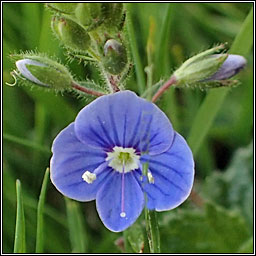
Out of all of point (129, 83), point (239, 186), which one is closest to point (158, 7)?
point (129, 83)

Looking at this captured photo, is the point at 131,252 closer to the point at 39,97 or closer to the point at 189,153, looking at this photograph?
the point at 189,153

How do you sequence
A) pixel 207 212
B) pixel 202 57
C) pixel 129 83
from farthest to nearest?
pixel 129 83 → pixel 207 212 → pixel 202 57

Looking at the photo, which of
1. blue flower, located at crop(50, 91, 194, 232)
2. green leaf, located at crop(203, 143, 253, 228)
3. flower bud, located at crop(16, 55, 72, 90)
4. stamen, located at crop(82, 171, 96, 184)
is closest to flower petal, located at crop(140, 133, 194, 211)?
blue flower, located at crop(50, 91, 194, 232)

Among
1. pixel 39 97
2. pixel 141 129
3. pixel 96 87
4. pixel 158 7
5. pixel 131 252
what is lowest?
pixel 131 252

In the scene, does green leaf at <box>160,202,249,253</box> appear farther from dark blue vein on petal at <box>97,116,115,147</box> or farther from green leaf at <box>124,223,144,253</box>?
dark blue vein on petal at <box>97,116,115,147</box>

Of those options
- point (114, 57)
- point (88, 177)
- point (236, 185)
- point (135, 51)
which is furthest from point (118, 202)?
point (236, 185)

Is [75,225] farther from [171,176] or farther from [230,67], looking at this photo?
[230,67]

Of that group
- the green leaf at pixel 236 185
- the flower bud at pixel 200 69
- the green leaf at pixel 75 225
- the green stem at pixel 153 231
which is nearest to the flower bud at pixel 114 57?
the flower bud at pixel 200 69
